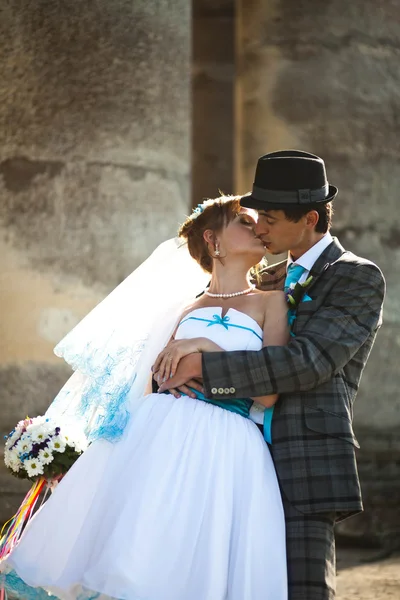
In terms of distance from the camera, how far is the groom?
3256 mm

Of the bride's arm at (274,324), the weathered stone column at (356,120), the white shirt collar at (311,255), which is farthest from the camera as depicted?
the weathered stone column at (356,120)

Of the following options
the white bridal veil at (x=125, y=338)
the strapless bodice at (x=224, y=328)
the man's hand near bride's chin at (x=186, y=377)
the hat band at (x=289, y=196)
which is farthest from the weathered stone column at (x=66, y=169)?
the hat band at (x=289, y=196)

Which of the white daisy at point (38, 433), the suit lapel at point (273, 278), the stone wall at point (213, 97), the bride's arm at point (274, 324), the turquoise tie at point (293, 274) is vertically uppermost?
the stone wall at point (213, 97)

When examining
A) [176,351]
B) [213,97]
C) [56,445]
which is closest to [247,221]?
[176,351]

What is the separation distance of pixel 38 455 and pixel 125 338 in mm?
562

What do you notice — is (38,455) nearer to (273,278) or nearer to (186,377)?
(186,377)

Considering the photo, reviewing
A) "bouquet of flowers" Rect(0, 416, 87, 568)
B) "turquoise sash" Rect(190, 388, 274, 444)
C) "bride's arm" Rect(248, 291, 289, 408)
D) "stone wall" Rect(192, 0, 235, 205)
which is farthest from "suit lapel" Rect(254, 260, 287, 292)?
"stone wall" Rect(192, 0, 235, 205)

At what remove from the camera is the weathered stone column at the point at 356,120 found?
6.43 meters

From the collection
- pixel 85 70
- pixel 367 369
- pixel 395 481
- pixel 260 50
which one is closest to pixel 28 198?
pixel 85 70

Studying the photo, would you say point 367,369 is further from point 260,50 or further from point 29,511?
point 29,511

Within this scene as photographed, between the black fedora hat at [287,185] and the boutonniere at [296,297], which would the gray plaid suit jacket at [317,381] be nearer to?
the boutonniere at [296,297]

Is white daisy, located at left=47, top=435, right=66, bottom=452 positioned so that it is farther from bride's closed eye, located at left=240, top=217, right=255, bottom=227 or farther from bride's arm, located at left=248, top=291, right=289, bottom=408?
bride's closed eye, located at left=240, top=217, right=255, bottom=227

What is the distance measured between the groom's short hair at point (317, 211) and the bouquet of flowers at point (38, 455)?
1185 mm

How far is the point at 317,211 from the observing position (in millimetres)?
3572
